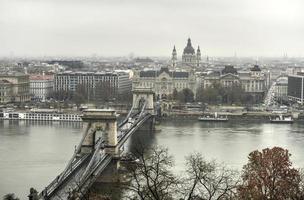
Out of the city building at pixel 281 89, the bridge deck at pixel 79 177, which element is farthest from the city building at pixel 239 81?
the bridge deck at pixel 79 177

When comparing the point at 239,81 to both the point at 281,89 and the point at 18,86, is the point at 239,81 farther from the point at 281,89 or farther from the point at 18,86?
the point at 18,86

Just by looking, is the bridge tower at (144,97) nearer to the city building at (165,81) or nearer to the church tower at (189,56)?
the city building at (165,81)

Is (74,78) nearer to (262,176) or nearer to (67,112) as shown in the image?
(67,112)

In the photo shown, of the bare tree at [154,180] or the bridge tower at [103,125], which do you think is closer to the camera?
the bare tree at [154,180]

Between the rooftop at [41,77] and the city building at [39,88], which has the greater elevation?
the rooftop at [41,77]

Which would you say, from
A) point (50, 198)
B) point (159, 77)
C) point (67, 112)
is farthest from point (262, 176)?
point (159, 77)

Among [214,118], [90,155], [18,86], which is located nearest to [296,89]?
[214,118]

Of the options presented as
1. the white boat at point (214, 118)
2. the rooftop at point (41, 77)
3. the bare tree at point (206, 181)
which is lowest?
the white boat at point (214, 118)
